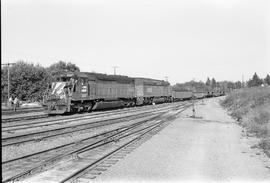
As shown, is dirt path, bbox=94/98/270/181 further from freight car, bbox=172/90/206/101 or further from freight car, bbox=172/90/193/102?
freight car, bbox=172/90/193/102

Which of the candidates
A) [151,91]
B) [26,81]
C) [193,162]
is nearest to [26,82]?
[26,81]

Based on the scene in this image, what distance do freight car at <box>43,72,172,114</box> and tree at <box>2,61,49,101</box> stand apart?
2280 cm

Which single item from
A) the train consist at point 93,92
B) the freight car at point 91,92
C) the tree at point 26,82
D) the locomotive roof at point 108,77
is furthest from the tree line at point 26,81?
the locomotive roof at point 108,77

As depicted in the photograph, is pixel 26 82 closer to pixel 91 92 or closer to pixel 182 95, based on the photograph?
pixel 182 95

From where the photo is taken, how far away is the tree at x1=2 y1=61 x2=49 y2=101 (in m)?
59.7

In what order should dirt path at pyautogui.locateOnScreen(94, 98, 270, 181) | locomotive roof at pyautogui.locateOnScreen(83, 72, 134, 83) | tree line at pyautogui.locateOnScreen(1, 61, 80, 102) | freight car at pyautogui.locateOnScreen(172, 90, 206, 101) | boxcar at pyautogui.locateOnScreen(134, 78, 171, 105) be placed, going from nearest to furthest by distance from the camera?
1. dirt path at pyautogui.locateOnScreen(94, 98, 270, 181)
2. locomotive roof at pyautogui.locateOnScreen(83, 72, 134, 83)
3. boxcar at pyautogui.locateOnScreen(134, 78, 171, 105)
4. tree line at pyautogui.locateOnScreen(1, 61, 80, 102)
5. freight car at pyautogui.locateOnScreen(172, 90, 206, 101)

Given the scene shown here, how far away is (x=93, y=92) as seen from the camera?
3142 cm

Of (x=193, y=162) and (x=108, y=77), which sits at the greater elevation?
(x=108, y=77)

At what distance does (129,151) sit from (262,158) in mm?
4371

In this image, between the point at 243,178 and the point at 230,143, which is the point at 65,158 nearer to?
the point at 243,178

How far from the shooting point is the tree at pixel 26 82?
59688 mm

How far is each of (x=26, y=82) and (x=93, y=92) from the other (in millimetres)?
32757

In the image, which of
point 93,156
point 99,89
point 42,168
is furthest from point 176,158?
point 99,89

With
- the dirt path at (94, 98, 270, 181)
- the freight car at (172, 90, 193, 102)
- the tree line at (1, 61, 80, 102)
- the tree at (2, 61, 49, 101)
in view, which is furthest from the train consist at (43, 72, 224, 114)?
the tree at (2, 61, 49, 101)
